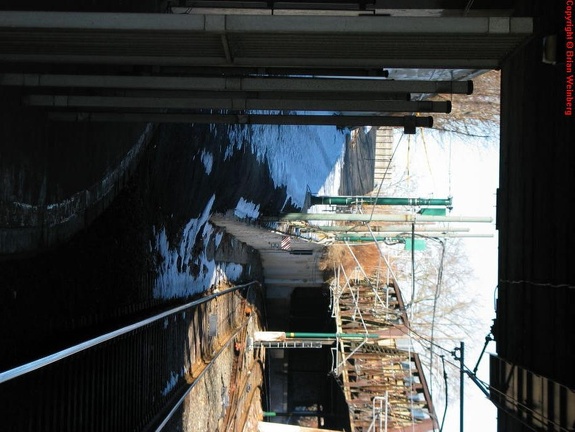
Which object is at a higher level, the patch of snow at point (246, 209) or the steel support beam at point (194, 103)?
the steel support beam at point (194, 103)

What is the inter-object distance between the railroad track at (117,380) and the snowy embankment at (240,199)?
52 cm

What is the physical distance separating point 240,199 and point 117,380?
454 cm

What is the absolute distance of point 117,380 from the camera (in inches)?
220

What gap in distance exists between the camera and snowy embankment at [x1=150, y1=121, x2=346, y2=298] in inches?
320

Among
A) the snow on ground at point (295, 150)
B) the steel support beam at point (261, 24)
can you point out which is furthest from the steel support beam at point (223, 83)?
the snow on ground at point (295, 150)

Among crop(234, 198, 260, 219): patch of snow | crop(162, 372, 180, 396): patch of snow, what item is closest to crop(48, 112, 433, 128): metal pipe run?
crop(162, 372, 180, 396): patch of snow

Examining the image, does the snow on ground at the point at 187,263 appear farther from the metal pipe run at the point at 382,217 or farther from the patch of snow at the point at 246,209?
the metal pipe run at the point at 382,217

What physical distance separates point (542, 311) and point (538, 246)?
43cm

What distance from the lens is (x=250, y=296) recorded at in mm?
17031

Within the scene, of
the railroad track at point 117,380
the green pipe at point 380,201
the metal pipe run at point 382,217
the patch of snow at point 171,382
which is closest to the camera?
the railroad track at point 117,380

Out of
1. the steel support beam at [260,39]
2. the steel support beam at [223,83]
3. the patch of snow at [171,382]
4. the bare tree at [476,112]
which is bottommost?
the patch of snow at [171,382]

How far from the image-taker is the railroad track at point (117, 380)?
3.95 meters

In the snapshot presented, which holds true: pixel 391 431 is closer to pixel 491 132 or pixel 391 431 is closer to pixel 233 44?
pixel 491 132

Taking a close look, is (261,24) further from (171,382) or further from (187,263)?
(187,263)
